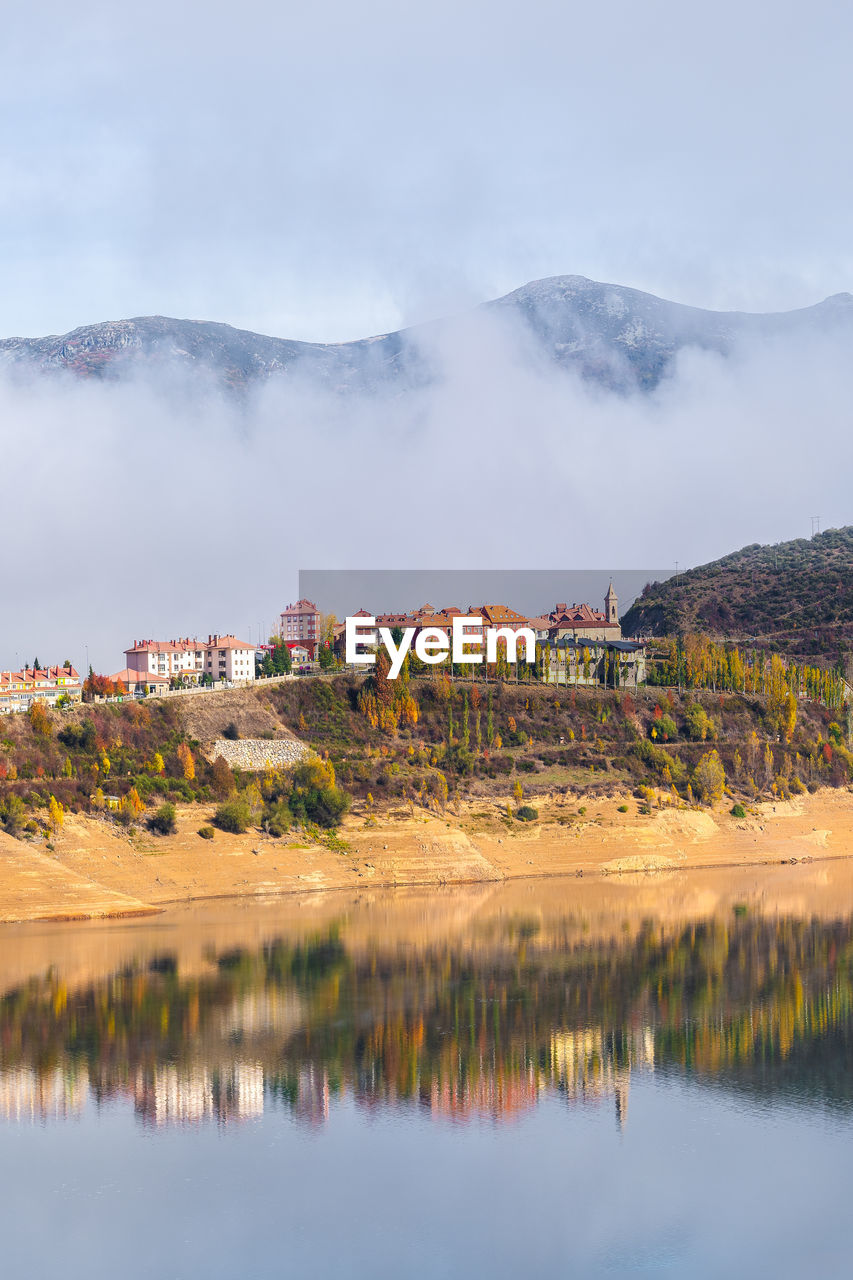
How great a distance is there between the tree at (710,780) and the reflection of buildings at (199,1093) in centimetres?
7883

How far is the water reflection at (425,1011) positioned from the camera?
5625 cm

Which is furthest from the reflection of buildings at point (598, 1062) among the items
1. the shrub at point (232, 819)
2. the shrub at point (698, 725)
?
the shrub at point (698, 725)

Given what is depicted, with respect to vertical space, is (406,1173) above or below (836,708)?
below

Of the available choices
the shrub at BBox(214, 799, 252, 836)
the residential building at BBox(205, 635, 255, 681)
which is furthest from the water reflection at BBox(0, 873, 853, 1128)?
the residential building at BBox(205, 635, 255, 681)

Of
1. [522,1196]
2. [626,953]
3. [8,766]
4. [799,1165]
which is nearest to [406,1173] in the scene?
[522,1196]

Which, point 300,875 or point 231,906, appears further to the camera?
point 300,875

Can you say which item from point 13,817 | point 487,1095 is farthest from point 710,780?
point 487,1095

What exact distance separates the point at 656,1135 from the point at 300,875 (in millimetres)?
57881

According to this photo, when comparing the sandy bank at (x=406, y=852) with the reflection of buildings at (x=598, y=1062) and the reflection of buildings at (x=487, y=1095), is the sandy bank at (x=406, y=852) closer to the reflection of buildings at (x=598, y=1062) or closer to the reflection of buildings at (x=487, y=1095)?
A: the reflection of buildings at (x=598, y=1062)

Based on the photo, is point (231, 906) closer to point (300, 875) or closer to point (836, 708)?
point (300, 875)

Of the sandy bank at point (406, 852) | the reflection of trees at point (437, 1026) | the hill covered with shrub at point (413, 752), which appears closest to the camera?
the reflection of trees at point (437, 1026)

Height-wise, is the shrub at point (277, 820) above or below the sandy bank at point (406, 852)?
above

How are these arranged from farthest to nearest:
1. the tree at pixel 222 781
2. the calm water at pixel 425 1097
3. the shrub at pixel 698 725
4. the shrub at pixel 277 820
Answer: the shrub at pixel 698 725, the tree at pixel 222 781, the shrub at pixel 277 820, the calm water at pixel 425 1097

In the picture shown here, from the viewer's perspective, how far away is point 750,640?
199 m
